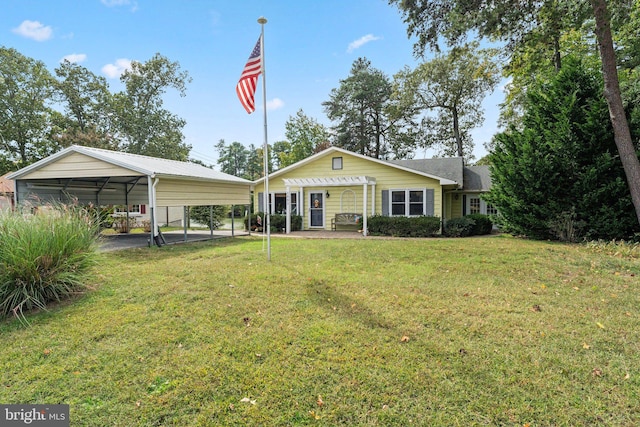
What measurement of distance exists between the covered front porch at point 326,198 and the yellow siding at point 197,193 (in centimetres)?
232

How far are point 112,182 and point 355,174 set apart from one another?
10.6m

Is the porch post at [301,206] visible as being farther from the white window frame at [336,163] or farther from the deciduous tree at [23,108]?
the deciduous tree at [23,108]

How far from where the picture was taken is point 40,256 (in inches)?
167

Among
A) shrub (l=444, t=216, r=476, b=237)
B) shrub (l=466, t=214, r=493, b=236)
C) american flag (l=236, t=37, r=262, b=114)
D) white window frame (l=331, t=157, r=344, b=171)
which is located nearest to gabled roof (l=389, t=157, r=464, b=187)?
shrub (l=466, t=214, r=493, b=236)

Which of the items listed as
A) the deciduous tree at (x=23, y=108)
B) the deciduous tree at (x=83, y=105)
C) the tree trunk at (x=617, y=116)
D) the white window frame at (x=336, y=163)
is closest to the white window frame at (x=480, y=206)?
the white window frame at (x=336, y=163)

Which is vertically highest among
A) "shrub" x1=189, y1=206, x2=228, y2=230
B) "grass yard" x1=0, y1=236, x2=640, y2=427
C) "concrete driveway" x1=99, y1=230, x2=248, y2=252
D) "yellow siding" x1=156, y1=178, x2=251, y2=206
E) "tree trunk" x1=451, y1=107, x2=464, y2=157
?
→ "tree trunk" x1=451, y1=107, x2=464, y2=157

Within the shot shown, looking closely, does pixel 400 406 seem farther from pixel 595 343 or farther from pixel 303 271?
pixel 303 271

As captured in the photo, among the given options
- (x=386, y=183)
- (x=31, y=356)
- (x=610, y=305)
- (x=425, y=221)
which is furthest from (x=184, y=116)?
(x=610, y=305)

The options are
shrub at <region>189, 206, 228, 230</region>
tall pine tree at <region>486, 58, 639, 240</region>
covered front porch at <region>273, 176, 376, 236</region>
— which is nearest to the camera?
tall pine tree at <region>486, 58, 639, 240</region>

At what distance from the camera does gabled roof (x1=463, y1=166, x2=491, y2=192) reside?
55.9ft

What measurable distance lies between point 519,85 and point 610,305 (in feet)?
50.0

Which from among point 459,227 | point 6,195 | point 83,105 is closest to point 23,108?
point 83,105

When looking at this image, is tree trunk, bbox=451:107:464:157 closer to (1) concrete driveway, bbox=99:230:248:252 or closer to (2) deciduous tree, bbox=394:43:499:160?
(2) deciduous tree, bbox=394:43:499:160

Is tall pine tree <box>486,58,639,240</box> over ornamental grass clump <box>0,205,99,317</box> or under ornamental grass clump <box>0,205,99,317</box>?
over
